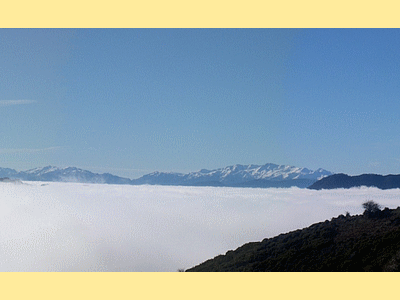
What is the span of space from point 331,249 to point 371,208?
1059cm

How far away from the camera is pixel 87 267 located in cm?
12900

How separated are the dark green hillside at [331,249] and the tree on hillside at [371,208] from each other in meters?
0.11

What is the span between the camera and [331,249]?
4297 centimetres

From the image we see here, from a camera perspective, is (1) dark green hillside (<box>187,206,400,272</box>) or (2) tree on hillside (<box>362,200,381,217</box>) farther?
(2) tree on hillside (<box>362,200,381,217</box>)

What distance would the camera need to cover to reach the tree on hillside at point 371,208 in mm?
49678

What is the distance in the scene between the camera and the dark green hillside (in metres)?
37.0

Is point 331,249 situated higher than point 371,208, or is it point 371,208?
point 371,208

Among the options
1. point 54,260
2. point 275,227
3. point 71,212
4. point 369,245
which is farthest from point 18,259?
point 369,245

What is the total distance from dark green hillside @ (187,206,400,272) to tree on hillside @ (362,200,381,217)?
0.36 feet

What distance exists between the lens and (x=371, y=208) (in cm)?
5019

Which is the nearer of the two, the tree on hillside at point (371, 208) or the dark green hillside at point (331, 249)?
the dark green hillside at point (331, 249)

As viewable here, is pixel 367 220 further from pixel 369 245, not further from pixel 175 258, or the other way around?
pixel 175 258

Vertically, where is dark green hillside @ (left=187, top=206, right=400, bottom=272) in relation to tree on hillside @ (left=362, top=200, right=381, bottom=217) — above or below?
below

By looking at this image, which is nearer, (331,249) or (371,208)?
(331,249)
